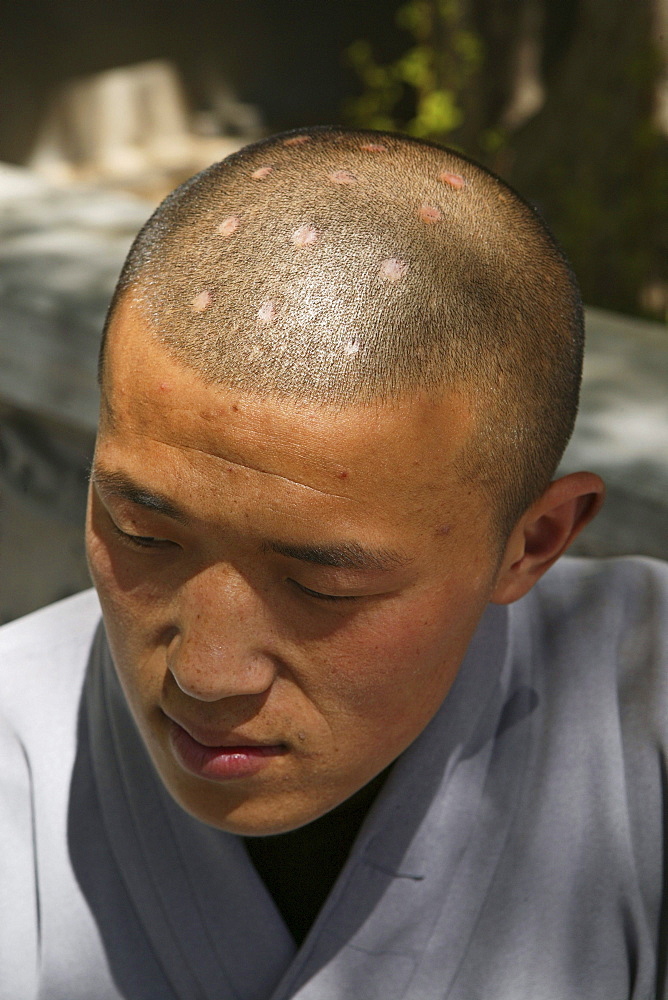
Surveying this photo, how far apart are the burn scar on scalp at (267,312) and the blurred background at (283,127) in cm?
105

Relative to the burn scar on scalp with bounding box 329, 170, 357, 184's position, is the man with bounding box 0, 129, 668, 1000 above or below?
below

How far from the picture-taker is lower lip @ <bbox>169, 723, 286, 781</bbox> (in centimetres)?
126

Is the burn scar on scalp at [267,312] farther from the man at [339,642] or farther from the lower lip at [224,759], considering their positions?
the lower lip at [224,759]

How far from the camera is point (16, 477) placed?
2504 mm

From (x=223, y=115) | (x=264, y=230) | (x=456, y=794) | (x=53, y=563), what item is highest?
(x=264, y=230)

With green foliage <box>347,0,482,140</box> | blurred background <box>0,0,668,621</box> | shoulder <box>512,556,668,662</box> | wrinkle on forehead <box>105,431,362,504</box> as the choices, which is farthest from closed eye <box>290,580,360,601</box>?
green foliage <box>347,0,482,140</box>

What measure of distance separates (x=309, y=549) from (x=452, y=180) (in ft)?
1.56

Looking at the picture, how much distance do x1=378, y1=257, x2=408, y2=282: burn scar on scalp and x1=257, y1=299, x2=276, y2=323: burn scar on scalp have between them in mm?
118

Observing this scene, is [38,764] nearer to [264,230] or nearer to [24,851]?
[24,851]

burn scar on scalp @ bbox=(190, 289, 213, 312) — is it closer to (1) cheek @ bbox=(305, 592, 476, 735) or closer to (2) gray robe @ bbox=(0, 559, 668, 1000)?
(1) cheek @ bbox=(305, 592, 476, 735)

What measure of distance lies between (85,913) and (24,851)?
12 centimetres

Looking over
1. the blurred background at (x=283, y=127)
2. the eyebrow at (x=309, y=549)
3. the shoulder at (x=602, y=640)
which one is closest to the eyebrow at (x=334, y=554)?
the eyebrow at (x=309, y=549)

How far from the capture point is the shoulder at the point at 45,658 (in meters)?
1.63

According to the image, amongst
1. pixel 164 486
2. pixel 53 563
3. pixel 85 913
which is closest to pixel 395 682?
pixel 164 486
